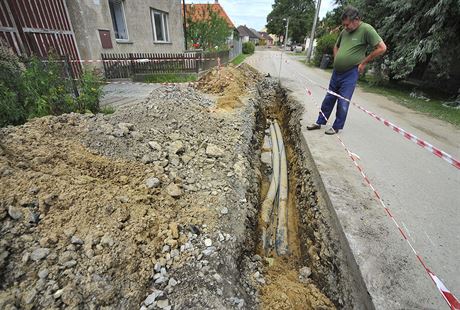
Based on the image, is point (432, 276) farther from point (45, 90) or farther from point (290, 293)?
point (45, 90)

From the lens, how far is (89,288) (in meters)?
1.73

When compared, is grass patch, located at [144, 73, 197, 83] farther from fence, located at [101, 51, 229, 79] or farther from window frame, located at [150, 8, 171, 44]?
window frame, located at [150, 8, 171, 44]

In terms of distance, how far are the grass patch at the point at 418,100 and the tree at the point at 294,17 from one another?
49619 mm

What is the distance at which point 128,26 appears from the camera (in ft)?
28.7

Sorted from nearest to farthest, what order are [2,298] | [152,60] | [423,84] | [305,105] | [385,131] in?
[2,298] → [385,131] → [305,105] → [152,60] → [423,84]

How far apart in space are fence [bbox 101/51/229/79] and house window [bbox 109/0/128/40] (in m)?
1.18

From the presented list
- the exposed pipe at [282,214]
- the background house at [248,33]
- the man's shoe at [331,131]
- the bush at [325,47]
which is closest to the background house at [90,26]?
the exposed pipe at [282,214]

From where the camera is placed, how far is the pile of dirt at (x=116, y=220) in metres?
1.76

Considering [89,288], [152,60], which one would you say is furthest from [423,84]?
[89,288]

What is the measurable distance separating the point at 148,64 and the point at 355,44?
7108mm

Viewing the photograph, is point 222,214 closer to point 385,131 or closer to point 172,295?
point 172,295

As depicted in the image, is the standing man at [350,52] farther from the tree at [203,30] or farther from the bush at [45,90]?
the tree at [203,30]

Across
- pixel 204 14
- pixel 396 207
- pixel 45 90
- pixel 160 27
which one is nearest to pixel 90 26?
pixel 160 27

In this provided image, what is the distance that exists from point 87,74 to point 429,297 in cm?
522
